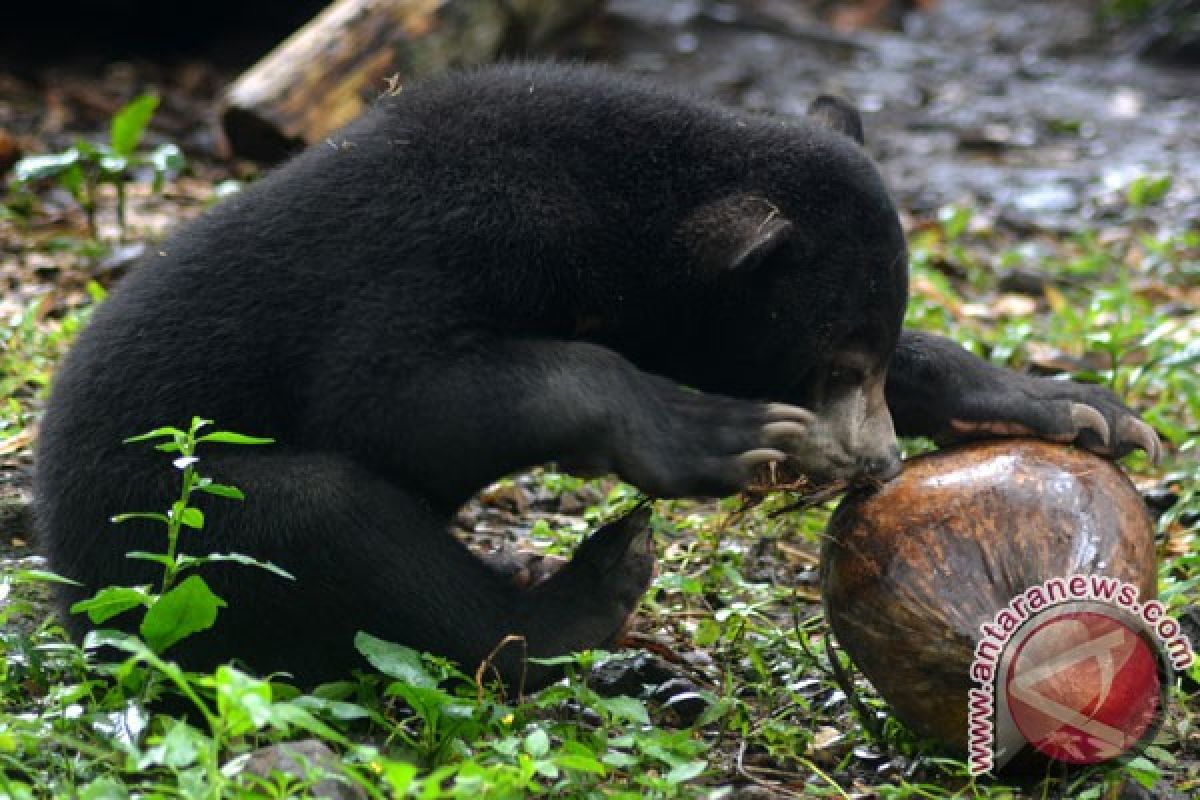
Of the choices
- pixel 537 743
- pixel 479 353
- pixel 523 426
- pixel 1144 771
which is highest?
pixel 479 353

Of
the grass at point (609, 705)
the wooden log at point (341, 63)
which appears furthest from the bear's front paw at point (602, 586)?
the wooden log at point (341, 63)

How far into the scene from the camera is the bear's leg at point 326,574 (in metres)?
3.80

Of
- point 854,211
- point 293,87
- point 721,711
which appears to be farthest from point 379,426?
point 293,87

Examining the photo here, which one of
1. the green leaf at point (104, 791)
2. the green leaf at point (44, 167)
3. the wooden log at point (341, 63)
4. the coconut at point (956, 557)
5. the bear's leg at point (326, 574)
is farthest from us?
the wooden log at point (341, 63)

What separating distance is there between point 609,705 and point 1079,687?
988mm

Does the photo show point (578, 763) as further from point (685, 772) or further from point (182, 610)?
point (182, 610)

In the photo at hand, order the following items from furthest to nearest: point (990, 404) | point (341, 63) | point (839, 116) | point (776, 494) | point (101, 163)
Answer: point (341, 63), point (101, 163), point (839, 116), point (990, 404), point (776, 494)

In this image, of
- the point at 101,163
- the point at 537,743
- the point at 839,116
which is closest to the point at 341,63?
the point at 101,163

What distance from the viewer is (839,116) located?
16.4 ft

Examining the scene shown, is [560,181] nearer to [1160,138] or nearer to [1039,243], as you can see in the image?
[1039,243]

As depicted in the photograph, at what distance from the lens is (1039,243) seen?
9.17m

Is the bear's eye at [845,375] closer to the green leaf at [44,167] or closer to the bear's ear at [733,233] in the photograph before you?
the bear's ear at [733,233]

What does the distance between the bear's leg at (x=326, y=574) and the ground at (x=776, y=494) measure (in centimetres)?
16

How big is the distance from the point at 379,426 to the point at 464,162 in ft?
2.49
